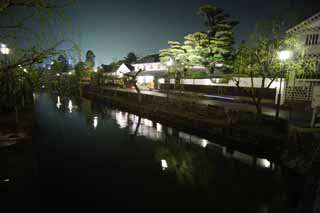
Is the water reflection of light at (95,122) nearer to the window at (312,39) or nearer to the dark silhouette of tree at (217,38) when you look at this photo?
the dark silhouette of tree at (217,38)

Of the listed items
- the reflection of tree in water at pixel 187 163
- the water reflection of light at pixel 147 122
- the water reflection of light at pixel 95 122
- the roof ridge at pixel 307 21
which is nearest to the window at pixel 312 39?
the roof ridge at pixel 307 21

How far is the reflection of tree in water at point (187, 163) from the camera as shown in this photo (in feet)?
21.7

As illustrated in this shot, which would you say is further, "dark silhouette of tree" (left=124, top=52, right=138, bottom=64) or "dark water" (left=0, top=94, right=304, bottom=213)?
"dark silhouette of tree" (left=124, top=52, right=138, bottom=64)

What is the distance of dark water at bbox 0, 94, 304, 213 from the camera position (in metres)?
5.36

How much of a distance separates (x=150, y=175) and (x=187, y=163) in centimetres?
190

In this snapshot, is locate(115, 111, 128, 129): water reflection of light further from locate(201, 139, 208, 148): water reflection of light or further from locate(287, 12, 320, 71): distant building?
locate(287, 12, 320, 71): distant building

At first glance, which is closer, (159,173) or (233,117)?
(159,173)

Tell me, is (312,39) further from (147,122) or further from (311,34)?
(147,122)

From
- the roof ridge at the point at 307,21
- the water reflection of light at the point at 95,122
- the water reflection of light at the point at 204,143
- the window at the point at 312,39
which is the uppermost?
the roof ridge at the point at 307,21

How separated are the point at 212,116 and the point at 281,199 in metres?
6.82

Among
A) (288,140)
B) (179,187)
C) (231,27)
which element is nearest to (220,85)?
(231,27)

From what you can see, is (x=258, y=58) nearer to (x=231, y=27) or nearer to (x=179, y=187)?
(x=179, y=187)

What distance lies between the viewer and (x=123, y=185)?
6.21 m

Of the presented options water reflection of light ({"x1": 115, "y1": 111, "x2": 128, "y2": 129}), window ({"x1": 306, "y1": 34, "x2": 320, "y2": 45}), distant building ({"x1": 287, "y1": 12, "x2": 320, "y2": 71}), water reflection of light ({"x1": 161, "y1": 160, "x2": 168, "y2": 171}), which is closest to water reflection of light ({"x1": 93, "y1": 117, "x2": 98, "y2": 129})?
water reflection of light ({"x1": 115, "y1": 111, "x2": 128, "y2": 129})
